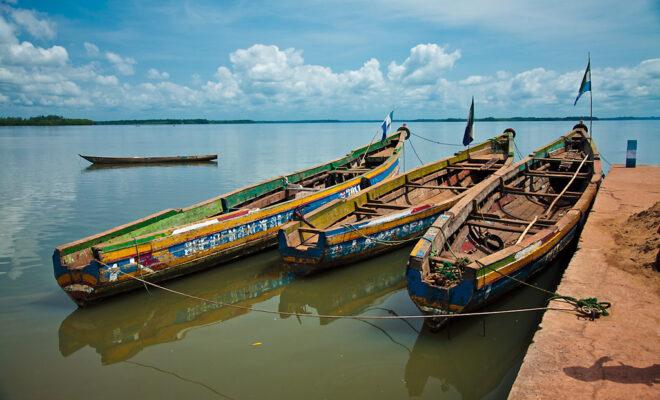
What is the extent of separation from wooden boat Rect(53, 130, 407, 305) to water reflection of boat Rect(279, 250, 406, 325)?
1.50 m

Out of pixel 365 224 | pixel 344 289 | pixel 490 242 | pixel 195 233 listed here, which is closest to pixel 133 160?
pixel 195 233

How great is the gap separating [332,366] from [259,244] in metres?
4.38

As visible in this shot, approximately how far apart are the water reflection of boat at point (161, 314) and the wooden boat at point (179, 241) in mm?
286

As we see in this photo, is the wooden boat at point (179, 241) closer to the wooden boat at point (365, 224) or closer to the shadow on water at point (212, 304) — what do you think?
the shadow on water at point (212, 304)

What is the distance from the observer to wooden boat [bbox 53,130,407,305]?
6.90 m

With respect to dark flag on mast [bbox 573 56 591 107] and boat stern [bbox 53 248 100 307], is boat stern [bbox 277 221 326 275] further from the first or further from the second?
dark flag on mast [bbox 573 56 591 107]

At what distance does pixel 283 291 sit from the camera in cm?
812

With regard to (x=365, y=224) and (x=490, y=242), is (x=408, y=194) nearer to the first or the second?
(x=365, y=224)

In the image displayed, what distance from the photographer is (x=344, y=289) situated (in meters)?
8.03

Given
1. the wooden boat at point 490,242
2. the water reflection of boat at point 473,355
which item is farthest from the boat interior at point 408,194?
the water reflection of boat at point 473,355

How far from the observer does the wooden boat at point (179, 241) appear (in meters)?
6.90

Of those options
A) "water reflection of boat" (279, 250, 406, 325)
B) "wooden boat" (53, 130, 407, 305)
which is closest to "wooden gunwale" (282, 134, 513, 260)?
"wooden boat" (53, 130, 407, 305)

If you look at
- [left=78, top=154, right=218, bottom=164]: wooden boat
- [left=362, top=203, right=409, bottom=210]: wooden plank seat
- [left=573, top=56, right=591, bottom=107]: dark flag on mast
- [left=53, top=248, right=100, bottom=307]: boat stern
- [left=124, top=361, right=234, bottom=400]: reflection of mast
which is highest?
[left=573, top=56, right=591, bottom=107]: dark flag on mast

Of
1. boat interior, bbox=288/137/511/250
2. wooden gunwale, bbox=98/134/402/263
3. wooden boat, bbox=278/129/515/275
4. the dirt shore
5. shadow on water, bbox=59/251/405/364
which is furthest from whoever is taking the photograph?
boat interior, bbox=288/137/511/250
